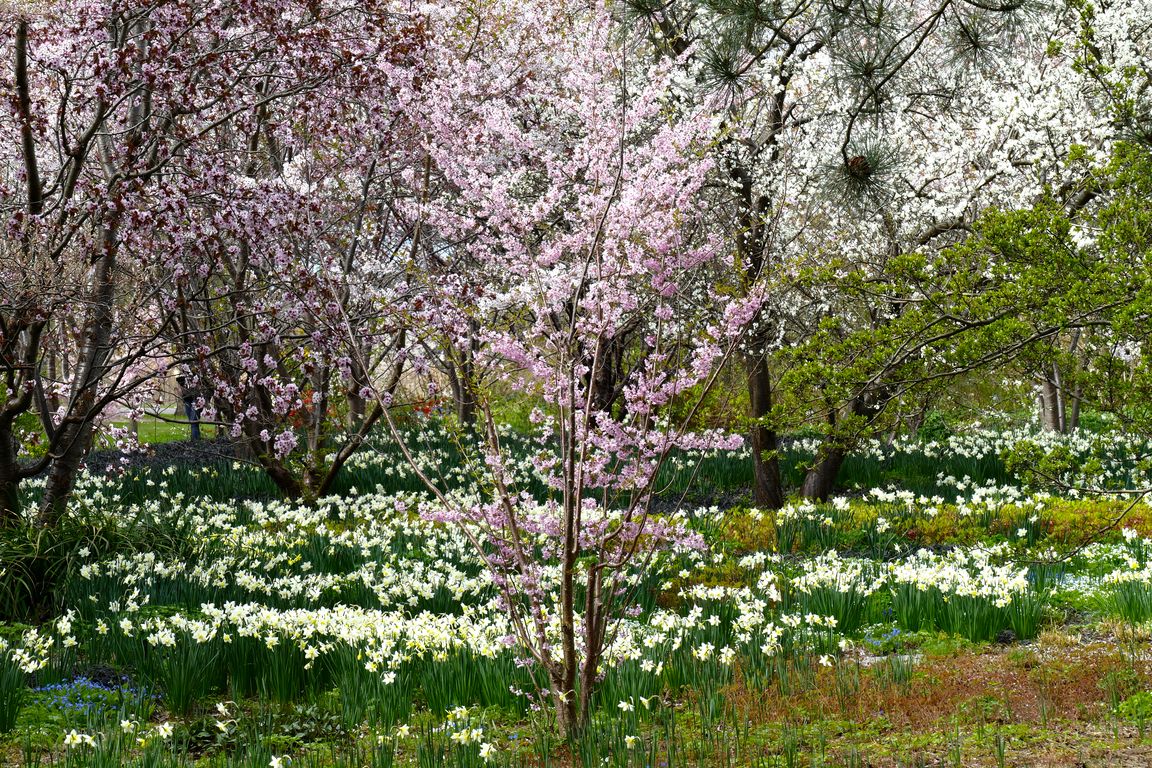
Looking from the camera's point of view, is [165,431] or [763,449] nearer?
[763,449]

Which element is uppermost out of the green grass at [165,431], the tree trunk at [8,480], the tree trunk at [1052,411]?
the green grass at [165,431]

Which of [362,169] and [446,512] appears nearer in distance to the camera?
[446,512]

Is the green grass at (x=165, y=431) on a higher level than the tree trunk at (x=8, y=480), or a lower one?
higher

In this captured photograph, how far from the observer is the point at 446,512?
4.52 m

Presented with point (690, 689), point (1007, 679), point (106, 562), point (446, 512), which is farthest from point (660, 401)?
point (106, 562)

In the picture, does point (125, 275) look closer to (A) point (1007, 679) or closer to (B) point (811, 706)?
(B) point (811, 706)

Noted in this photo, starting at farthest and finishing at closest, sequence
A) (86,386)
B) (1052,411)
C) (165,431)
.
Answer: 1. (165,431)
2. (1052,411)
3. (86,386)

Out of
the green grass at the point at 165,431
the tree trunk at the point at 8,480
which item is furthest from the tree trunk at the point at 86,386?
the green grass at the point at 165,431

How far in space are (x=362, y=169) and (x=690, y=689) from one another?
24.3ft

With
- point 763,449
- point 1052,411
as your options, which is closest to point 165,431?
point 763,449

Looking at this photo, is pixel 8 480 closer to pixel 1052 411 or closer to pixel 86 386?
pixel 86 386

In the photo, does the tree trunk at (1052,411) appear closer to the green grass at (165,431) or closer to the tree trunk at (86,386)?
the tree trunk at (86,386)

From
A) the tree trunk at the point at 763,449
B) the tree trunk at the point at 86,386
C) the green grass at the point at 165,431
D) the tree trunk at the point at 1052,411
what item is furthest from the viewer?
the green grass at the point at 165,431

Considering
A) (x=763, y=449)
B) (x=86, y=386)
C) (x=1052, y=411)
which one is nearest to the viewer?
(x=86, y=386)
